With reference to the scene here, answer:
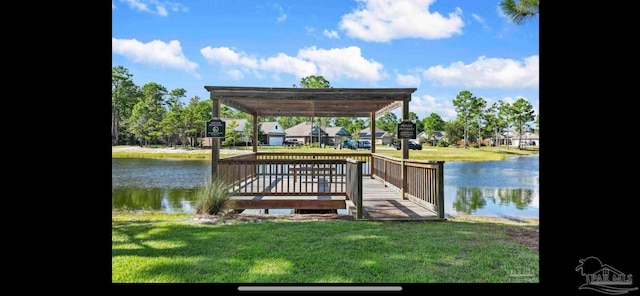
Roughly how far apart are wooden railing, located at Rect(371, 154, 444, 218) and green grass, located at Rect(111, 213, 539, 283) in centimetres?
44

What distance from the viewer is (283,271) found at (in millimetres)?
→ 3377

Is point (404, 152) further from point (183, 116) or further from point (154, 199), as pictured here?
point (183, 116)

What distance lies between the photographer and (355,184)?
18.8 feet

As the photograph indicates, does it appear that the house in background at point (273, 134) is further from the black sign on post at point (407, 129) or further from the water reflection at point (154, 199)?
the black sign on post at point (407, 129)

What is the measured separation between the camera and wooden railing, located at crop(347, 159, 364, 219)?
18.2 ft

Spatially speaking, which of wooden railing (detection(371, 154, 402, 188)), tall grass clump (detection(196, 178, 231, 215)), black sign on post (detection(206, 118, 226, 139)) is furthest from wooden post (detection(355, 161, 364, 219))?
black sign on post (detection(206, 118, 226, 139))

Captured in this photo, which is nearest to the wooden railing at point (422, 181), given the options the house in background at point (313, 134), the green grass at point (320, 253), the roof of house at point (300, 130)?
the green grass at point (320, 253)

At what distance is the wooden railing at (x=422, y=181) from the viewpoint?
216 inches

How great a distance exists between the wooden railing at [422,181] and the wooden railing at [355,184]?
1.06 meters

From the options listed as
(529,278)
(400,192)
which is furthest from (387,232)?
→ (400,192)

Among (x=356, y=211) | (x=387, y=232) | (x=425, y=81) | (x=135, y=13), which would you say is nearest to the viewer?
(x=387, y=232)

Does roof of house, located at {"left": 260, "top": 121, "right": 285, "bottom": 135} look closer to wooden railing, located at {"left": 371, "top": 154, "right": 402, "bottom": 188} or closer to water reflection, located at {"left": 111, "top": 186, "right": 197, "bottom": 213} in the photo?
water reflection, located at {"left": 111, "top": 186, "right": 197, "bottom": 213}
